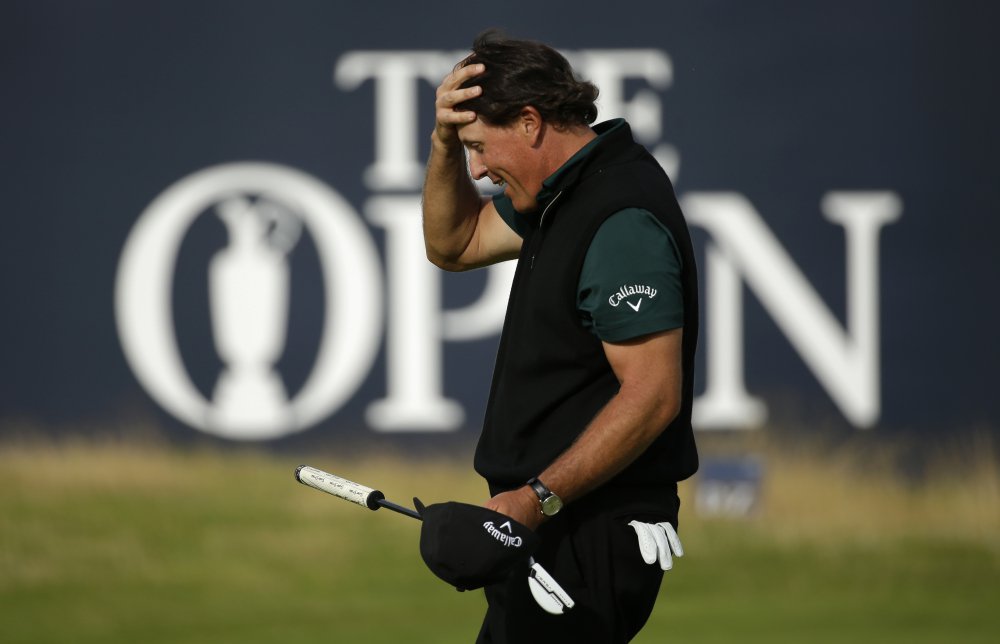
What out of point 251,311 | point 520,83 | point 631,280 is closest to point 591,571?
point 631,280

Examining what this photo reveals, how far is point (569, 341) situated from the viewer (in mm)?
2383

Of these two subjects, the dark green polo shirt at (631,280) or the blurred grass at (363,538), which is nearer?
the dark green polo shirt at (631,280)

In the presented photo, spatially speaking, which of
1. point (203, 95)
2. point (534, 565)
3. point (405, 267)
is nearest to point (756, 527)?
point (405, 267)

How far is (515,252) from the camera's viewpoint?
9.59 ft

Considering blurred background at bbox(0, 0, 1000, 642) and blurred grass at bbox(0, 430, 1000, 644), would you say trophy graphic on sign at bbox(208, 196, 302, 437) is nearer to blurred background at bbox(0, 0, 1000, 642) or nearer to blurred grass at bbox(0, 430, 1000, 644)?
blurred background at bbox(0, 0, 1000, 642)

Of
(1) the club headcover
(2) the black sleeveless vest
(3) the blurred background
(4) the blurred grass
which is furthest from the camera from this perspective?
(3) the blurred background

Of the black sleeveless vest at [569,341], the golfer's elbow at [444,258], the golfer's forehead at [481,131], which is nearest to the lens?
the black sleeveless vest at [569,341]

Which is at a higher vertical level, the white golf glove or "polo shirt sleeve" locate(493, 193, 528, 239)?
"polo shirt sleeve" locate(493, 193, 528, 239)

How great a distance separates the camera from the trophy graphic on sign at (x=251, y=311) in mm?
5949

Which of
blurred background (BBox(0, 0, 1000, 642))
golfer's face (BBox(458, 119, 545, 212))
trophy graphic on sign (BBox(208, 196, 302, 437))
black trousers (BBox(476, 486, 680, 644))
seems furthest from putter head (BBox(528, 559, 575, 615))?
A: trophy graphic on sign (BBox(208, 196, 302, 437))

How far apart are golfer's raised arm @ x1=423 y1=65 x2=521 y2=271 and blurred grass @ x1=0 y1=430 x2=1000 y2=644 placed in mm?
2989

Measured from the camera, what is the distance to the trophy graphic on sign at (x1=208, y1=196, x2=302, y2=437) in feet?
19.5

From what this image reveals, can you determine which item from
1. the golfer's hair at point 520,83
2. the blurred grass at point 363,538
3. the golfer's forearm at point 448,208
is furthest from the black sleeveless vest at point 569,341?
the blurred grass at point 363,538

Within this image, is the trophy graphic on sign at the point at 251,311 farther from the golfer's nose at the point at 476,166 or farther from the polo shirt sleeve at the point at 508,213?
the golfer's nose at the point at 476,166
